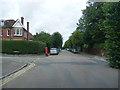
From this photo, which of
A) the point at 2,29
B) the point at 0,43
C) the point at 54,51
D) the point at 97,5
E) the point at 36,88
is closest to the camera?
the point at 36,88

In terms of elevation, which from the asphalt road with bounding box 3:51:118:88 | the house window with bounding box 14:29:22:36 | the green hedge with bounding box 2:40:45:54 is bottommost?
the asphalt road with bounding box 3:51:118:88

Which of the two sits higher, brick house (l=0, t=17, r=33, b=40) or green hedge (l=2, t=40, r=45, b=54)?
brick house (l=0, t=17, r=33, b=40)

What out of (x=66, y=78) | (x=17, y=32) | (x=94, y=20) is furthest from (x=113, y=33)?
(x=17, y=32)

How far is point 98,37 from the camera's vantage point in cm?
4238

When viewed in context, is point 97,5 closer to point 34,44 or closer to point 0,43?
point 34,44

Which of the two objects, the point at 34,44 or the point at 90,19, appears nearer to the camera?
the point at 34,44

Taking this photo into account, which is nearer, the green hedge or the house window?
the green hedge

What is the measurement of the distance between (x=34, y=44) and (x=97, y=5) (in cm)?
1589

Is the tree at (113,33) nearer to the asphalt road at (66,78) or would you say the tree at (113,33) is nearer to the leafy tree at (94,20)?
the asphalt road at (66,78)

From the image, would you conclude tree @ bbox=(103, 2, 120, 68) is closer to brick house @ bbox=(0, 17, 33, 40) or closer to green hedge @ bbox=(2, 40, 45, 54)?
green hedge @ bbox=(2, 40, 45, 54)

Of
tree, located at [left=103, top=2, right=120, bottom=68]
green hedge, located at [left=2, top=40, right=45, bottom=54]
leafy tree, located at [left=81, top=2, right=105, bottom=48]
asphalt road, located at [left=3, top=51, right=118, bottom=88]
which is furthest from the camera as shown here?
leafy tree, located at [left=81, top=2, right=105, bottom=48]

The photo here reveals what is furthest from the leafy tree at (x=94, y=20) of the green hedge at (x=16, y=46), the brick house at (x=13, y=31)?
the brick house at (x=13, y=31)

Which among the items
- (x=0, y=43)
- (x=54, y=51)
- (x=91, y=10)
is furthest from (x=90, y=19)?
(x=0, y=43)

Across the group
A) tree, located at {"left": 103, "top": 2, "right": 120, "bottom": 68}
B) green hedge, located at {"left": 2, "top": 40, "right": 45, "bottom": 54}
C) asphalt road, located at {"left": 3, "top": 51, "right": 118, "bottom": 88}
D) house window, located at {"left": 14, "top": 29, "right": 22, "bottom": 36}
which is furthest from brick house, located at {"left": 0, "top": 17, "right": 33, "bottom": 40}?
asphalt road, located at {"left": 3, "top": 51, "right": 118, "bottom": 88}
